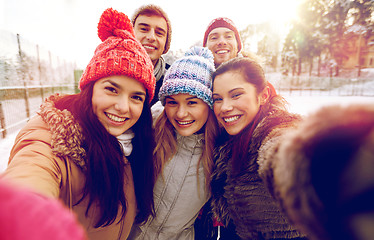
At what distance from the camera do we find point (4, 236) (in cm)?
36

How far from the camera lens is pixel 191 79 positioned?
1797 mm

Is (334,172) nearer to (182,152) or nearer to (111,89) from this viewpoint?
(111,89)

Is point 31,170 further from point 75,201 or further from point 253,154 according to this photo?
point 253,154

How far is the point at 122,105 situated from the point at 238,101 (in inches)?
37.1

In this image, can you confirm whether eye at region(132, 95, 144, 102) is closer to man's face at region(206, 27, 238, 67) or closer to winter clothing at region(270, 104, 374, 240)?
winter clothing at region(270, 104, 374, 240)

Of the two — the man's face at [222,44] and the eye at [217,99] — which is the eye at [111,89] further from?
the man's face at [222,44]

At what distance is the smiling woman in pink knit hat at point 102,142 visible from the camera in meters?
1.08

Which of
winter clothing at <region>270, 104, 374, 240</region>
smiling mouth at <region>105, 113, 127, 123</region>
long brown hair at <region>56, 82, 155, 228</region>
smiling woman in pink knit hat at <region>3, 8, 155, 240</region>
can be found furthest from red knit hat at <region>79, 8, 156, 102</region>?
winter clothing at <region>270, 104, 374, 240</region>

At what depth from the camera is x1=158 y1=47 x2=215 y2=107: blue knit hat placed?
1.76 meters

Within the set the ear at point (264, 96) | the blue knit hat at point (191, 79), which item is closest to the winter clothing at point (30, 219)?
the blue knit hat at point (191, 79)

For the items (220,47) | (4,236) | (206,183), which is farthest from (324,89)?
(4,236)

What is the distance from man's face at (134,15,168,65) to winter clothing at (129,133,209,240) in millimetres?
1889

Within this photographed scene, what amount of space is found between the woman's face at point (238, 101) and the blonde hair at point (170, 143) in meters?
0.23

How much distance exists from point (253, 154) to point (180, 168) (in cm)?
69
